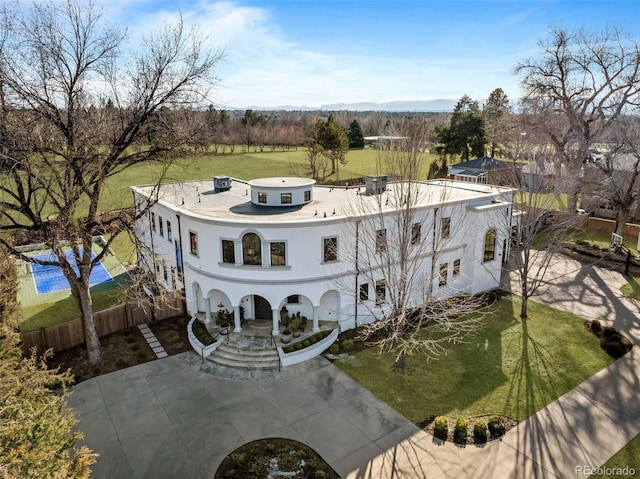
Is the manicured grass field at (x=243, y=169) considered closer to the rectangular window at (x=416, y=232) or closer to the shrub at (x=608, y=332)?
the rectangular window at (x=416, y=232)

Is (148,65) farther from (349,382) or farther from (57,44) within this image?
(349,382)

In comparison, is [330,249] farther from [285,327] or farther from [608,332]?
[608,332]

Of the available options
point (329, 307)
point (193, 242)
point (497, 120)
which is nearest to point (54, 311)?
point (193, 242)

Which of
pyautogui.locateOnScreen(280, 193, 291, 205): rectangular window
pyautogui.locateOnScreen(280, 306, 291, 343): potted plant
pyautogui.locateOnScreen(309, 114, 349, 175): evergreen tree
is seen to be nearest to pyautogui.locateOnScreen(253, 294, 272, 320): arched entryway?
pyautogui.locateOnScreen(280, 306, 291, 343): potted plant

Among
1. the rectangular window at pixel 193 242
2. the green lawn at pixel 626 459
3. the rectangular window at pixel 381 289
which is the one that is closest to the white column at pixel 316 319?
the rectangular window at pixel 381 289

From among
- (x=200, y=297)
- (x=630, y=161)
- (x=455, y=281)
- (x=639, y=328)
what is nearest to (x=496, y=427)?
(x=455, y=281)
